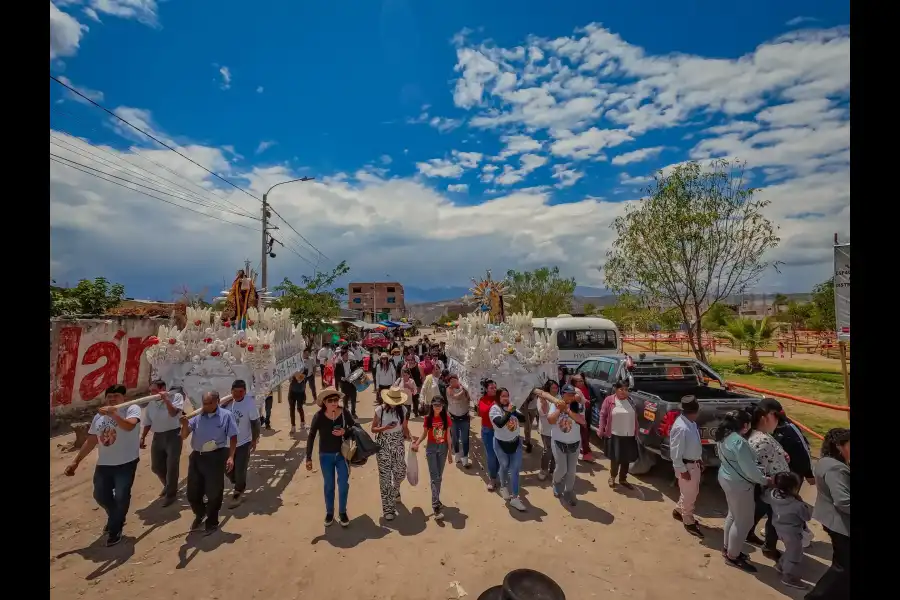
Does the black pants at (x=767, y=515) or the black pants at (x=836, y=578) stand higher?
the black pants at (x=836, y=578)

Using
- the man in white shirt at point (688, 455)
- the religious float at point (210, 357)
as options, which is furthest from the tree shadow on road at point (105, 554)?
the man in white shirt at point (688, 455)

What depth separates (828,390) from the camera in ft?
44.1

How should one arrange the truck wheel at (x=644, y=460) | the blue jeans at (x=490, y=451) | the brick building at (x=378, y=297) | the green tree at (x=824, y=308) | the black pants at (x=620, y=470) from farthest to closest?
the brick building at (x=378, y=297), the green tree at (x=824, y=308), the truck wheel at (x=644, y=460), the black pants at (x=620, y=470), the blue jeans at (x=490, y=451)

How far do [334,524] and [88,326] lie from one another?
952 centimetres

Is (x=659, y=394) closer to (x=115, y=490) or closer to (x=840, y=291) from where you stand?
→ (x=840, y=291)

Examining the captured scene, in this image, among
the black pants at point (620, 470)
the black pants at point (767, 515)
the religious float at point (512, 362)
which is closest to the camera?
the black pants at point (767, 515)

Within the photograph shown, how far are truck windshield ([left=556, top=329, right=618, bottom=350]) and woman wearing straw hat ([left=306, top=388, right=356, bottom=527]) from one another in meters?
10.3

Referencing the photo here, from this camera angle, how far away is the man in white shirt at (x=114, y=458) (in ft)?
16.2

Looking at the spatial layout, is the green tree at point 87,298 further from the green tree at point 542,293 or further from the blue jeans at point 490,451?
the green tree at point 542,293

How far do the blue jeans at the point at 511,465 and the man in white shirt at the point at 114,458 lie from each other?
4.58 m

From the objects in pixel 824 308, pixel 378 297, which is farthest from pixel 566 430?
pixel 378 297
